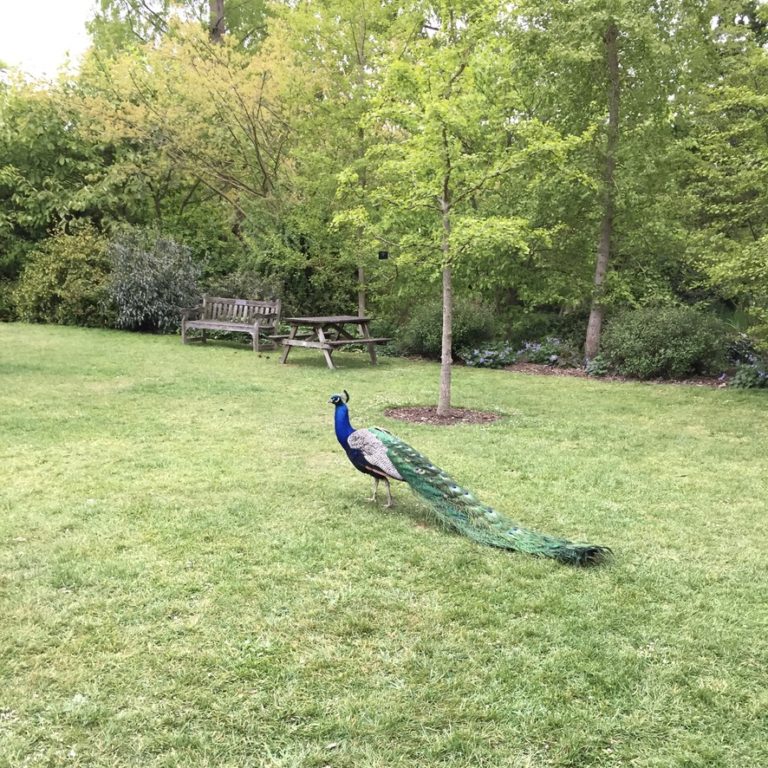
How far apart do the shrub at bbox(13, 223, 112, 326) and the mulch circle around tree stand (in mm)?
10139

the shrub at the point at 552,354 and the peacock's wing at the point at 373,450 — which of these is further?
the shrub at the point at 552,354

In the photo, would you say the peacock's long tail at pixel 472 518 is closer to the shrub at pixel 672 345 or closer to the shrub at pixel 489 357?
the shrub at pixel 672 345

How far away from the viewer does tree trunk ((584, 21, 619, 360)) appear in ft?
32.1

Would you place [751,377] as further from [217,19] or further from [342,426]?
[217,19]

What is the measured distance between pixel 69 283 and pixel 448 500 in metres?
13.9

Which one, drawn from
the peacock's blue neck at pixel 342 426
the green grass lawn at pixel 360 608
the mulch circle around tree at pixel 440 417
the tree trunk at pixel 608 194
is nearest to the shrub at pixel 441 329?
the tree trunk at pixel 608 194

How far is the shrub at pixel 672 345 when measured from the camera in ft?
31.0

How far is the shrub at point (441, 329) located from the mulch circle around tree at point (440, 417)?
171 inches

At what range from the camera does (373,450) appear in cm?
383

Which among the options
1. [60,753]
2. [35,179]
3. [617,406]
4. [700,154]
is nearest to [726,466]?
[617,406]

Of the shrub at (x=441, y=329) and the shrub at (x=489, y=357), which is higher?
the shrub at (x=441, y=329)

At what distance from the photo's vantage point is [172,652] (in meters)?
2.45

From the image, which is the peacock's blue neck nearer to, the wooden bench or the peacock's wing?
the peacock's wing

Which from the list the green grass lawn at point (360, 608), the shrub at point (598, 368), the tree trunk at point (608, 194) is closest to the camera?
the green grass lawn at point (360, 608)
